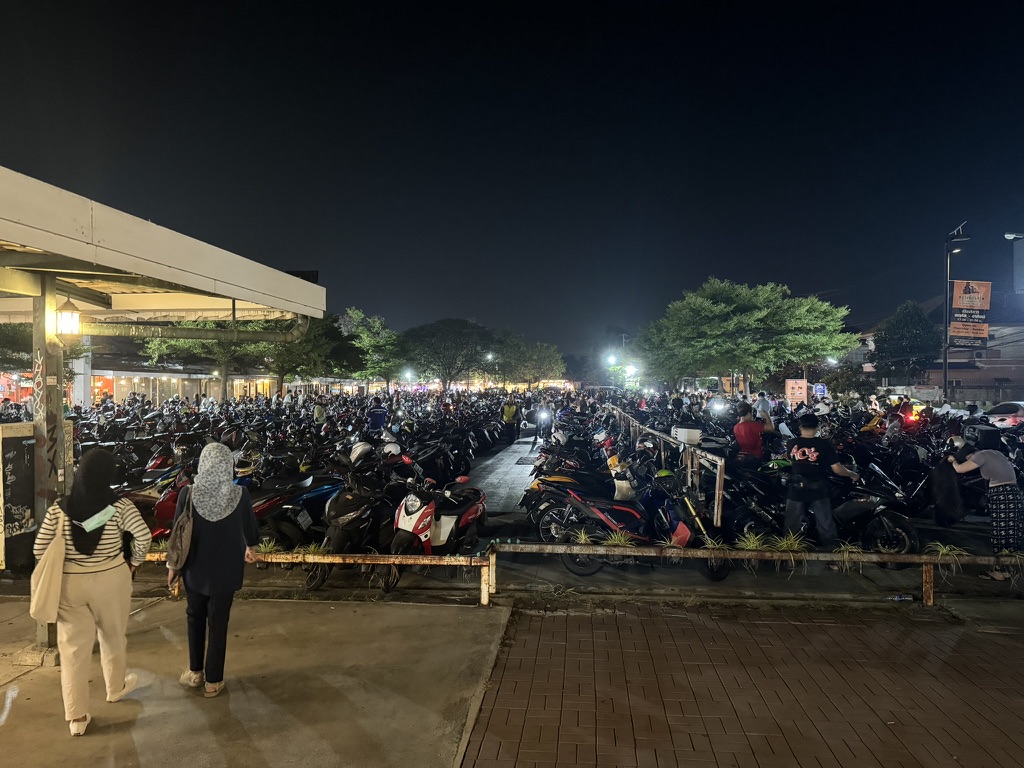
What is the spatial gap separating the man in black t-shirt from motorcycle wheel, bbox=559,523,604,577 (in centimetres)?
209

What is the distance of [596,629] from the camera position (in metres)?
5.21

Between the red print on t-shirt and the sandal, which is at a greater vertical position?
the red print on t-shirt

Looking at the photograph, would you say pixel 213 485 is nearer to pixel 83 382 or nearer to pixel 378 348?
pixel 83 382

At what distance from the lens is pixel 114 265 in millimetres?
4137

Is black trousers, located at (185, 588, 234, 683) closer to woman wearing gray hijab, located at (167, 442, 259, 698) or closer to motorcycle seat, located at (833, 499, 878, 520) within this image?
woman wearing gray hijab, located at (167, 442, 259, 698)

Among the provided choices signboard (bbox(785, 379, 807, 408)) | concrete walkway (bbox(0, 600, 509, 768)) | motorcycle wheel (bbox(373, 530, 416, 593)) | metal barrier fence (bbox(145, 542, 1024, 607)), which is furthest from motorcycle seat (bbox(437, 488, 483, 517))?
signboard (bbox(785, 379, 807, 408))

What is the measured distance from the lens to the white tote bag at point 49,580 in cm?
342

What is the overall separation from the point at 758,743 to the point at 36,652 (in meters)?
4.95

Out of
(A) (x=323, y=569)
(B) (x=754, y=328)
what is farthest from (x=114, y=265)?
(B) (x=754, y=328)

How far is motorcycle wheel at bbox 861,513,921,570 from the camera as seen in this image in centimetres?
653

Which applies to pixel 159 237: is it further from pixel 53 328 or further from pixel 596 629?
pixel 596 629

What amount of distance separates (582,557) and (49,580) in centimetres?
476

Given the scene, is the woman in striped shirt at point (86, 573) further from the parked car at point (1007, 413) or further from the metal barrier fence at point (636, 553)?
the parked car at point (1007, 413)

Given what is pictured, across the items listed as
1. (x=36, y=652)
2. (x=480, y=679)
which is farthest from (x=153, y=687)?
(x=480, y=679)
